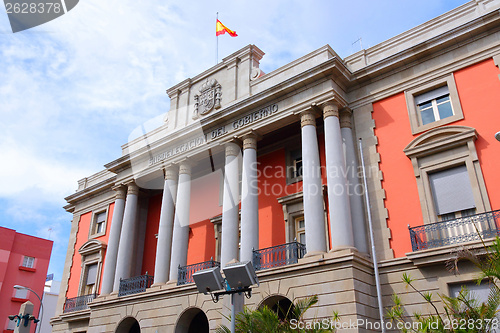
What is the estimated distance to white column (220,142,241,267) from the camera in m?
18.8

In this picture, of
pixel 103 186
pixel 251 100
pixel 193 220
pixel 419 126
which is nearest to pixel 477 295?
pixel 419 126

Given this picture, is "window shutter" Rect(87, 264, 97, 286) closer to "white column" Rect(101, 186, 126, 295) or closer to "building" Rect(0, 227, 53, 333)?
"white column" Rect(101, 186, 126, 295)

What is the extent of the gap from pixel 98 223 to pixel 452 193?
2200 cm

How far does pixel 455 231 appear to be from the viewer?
14602 mm

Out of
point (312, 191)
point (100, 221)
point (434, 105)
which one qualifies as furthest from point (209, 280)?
point (100, 221)

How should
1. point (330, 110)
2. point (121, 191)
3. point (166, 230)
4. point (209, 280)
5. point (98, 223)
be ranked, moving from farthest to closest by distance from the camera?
1. point (98, 223)
2. point (121, 191)
3. point (166, 230)
4. point (330, 110)
5. point (209, 280)

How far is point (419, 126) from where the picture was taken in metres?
17.0

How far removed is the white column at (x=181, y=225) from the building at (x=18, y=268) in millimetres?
27582

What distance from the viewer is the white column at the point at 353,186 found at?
653 inches

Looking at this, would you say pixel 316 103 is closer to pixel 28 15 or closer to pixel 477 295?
pixel 477 295

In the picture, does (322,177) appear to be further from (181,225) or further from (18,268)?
(18,268)

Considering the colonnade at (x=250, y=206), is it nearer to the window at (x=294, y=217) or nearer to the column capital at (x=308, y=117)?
the column capital at (x=308, y=117)

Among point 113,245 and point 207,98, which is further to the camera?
point 113,245

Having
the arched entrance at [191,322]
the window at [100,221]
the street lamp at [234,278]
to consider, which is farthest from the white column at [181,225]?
the street lamp at [234,278]
